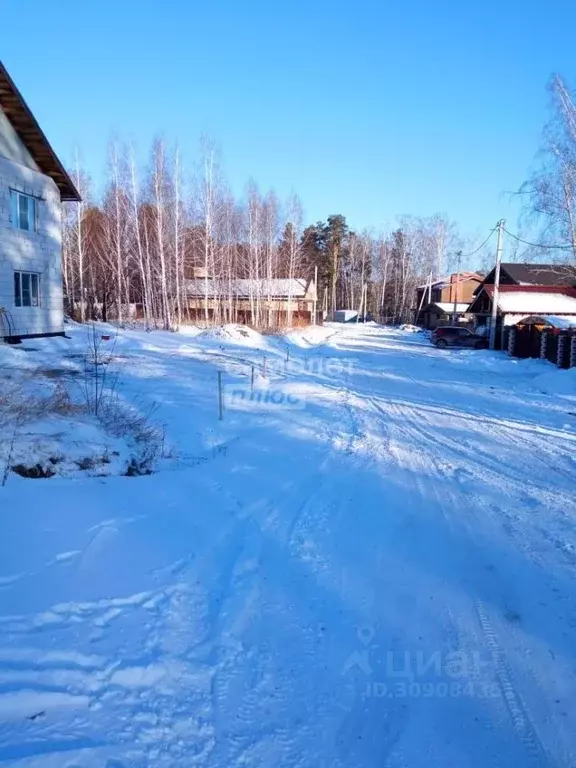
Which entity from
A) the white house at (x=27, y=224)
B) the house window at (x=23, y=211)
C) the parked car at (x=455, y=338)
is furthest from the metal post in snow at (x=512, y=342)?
the house window at (x=23, y=211)

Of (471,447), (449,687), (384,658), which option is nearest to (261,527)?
(384,658)

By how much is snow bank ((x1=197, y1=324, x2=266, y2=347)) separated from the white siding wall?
9.81m

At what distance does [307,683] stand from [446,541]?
257 cm

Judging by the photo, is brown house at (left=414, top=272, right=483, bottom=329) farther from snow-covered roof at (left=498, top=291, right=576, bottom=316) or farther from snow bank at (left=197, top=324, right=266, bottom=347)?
snow bank at (left=197, top=324, right=266, bottom=347)

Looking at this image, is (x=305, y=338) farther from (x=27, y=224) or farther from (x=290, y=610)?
(x=290, y=610)

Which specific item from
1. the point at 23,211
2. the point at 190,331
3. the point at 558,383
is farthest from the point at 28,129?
the point at 558,383

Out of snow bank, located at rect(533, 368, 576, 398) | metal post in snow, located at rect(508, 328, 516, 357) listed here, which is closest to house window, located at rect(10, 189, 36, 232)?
snow bank, located at rect(533, 368, 576, 398)

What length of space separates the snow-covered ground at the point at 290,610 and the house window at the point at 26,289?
15512mm

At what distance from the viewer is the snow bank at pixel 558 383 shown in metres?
17.3

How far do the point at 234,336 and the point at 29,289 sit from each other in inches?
481

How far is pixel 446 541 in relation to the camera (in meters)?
5.41

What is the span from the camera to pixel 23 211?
21703 millimetres

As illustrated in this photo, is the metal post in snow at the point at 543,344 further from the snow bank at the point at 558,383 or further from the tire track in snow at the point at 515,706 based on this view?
the tire track in snow at the point at 515,706

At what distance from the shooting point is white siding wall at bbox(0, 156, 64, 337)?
797 inches
